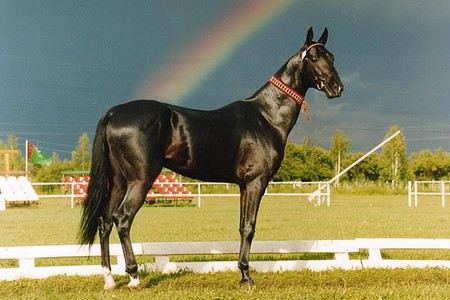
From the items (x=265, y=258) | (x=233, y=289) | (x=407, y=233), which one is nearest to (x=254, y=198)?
(x=233, y=289)

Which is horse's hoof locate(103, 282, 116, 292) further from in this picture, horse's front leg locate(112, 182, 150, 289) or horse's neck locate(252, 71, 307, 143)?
horse's neck locate(252, 71, 307, 143)

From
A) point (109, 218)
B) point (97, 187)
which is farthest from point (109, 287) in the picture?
point (97, 187)

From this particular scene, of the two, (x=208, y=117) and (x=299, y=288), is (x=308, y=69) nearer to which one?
(x=208, y=117)

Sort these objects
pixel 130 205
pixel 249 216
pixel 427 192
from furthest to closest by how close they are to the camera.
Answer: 1. pixel 427 192
2. pixel 249 216
3. pixel 130 205

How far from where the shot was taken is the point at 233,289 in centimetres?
Result: 622

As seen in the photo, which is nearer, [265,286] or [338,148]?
[265,286]

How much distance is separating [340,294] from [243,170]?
70.7 inches

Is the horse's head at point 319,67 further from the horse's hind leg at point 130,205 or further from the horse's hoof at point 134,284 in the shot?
the horse's hoof at point 134,284

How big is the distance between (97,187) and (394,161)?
59.4 metres

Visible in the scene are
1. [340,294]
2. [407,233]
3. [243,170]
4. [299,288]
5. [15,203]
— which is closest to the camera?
[340,294]

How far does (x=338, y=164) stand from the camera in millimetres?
60188

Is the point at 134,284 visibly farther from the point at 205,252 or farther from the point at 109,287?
the point at 205,252

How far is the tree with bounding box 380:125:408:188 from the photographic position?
61344 mm

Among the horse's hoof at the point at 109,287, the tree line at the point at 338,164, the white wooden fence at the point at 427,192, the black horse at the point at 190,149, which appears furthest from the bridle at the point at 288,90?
the tree line at the point at 338,164
